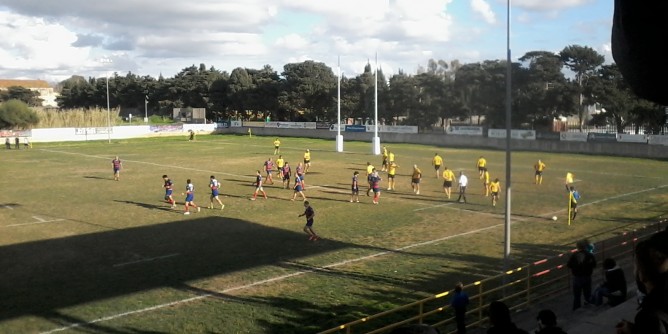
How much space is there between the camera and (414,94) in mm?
63500

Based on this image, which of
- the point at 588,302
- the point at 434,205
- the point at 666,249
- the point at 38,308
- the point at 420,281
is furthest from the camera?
the point at 434,205

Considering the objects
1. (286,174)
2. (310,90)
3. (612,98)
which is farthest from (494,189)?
(310,90)

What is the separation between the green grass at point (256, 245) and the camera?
39.2 feet

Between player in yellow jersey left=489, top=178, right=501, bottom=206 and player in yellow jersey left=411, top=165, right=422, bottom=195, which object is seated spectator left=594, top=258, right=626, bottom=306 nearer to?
player in yellow jersey left=489, top=178, right=501, bottom=206

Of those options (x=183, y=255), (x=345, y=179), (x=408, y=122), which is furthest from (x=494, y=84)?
(x=408, y=122)

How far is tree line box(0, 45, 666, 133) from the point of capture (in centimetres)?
2408

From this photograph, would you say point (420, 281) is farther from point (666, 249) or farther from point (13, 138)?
point (13, 138)

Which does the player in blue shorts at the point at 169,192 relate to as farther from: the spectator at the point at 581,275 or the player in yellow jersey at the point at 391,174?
the spectator at the point at 581,275

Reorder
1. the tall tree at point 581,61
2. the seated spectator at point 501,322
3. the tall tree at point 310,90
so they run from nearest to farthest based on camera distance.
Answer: the seated spectator at point 501,322
the tall tree at point 581,61
the tall tree at point 310,90

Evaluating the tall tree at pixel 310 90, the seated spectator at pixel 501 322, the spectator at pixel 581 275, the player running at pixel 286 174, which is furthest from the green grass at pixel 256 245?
the tall tree at pixel 310 90

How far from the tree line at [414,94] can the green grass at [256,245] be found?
4339 mm

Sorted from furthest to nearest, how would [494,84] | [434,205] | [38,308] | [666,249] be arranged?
[434,205] < [494,84] < [38,308] < [666,249]

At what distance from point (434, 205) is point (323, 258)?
32.3 ft

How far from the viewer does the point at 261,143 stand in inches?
2539
